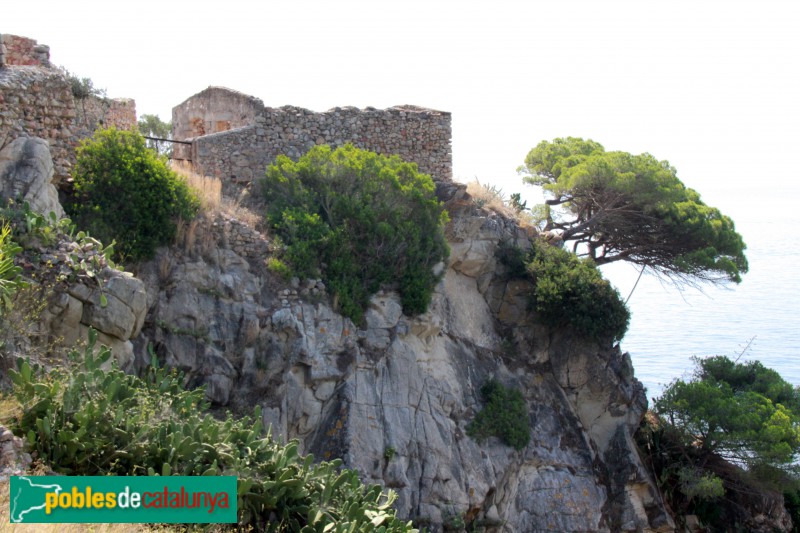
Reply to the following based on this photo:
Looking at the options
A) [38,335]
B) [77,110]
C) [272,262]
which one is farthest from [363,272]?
[38,335]

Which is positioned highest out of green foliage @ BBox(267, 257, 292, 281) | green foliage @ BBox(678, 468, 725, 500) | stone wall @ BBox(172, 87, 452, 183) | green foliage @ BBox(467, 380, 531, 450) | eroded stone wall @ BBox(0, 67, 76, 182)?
stone wall @ BBox(172, 87, 452, 183)

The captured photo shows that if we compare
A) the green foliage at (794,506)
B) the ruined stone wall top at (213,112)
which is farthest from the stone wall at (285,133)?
the green foliage at (794,506)

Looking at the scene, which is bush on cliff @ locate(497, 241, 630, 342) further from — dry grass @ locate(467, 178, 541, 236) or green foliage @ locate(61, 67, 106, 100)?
green foliage @ locate(61, 67, 106, 100)

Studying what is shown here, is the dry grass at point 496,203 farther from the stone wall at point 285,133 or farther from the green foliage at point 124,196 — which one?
the green foliage at point 124,196

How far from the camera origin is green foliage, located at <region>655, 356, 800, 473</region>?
18.2 metres

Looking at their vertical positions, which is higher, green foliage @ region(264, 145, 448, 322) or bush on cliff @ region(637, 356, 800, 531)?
green foliage @ region(264, 145, 448, 322)

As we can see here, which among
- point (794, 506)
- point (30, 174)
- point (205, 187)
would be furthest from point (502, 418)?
point (30, 174)

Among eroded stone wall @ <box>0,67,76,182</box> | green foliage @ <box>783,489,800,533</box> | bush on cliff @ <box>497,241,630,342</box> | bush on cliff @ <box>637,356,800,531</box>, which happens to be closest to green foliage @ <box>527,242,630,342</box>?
bush on cliff @ <box>497,241,630,342</box>

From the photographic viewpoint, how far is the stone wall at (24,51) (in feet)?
48.5

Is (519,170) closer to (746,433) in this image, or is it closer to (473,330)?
(473,330)

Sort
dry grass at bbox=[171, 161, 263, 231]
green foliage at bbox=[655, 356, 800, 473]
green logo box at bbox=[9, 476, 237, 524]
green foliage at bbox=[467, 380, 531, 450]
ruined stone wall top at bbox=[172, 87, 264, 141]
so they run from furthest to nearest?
ruined stone wall top at bbox=[172, 87, 264, 141] → green foliage at bbox=[655, 356, 800, 473] → green foliage at bbox=[467, 380, 531, 450] → dry grass at bbox=[171, 161, 263, 231] → green logo box at bbox=[9, 476, 237, 524]

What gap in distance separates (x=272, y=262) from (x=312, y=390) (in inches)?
92.7

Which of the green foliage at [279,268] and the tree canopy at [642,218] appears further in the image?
the tree canopy at [642,218]

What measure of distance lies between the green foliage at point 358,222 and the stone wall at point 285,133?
1.03 m
